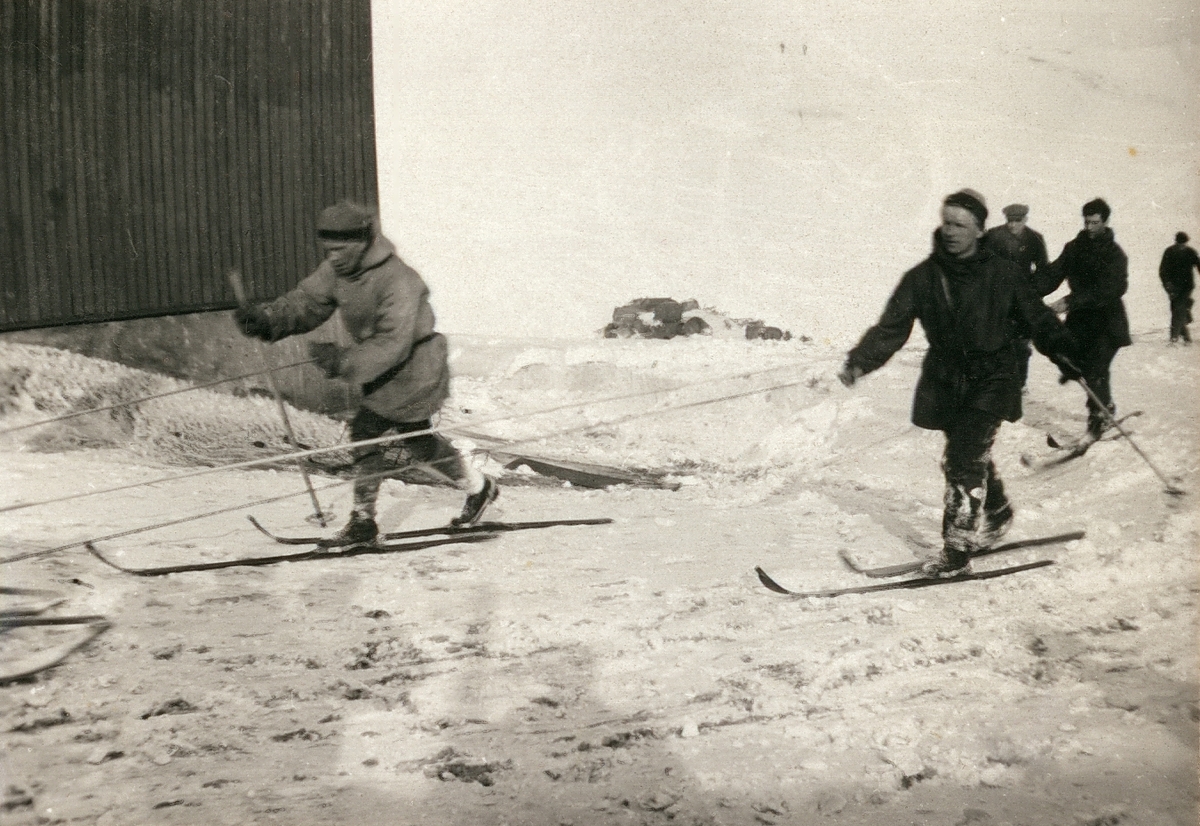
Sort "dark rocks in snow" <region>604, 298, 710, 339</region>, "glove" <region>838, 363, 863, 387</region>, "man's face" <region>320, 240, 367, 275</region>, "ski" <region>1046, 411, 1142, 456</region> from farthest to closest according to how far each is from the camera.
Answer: "dark rocks in snow" <region>604, 298, 710, 339</region> → "ski" <region>1046, 411, 1142, 456</region> → "man's face" <region>320, 240, 367, 275</region> → "glove" <region>838, 363, 863, 387</region>

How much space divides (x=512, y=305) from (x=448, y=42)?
4.04m

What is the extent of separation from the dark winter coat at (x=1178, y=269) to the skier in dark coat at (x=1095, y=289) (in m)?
0.26

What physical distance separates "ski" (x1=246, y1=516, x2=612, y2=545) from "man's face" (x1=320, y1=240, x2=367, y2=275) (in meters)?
1.22

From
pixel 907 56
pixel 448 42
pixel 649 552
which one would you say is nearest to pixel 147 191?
pixel 649 552

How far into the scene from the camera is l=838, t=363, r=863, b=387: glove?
155 inches

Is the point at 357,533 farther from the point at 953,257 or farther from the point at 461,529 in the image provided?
the point at 953,257

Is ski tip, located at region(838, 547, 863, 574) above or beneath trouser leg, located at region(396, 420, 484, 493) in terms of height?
beneath

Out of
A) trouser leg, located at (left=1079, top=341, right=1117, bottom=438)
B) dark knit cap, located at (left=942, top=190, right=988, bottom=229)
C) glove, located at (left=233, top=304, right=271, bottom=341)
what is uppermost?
dark knit cap, located at (left=942, top=190, right=988, bottom=229)

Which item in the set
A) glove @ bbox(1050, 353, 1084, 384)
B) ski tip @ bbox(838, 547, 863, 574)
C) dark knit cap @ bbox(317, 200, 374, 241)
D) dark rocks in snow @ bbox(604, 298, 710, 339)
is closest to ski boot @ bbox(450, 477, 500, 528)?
dark knit cap @ bbox(317, 200, 374, 241)

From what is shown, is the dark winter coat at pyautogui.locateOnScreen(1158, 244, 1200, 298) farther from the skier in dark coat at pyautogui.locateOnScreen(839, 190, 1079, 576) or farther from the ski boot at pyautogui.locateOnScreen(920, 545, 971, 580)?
the ski boot at pyautogui.locateOnScreen(920, 545, 971, 580)

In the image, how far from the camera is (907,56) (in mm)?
14992

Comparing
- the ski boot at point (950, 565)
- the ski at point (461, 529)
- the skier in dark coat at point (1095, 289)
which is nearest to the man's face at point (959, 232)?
the ski boot at point (950, 565)

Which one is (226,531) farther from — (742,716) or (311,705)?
(742,716)

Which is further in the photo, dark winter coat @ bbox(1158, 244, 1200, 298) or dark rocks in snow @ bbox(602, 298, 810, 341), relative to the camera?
dark rocks in snow @ bbox(602, 298, 810, 341)
